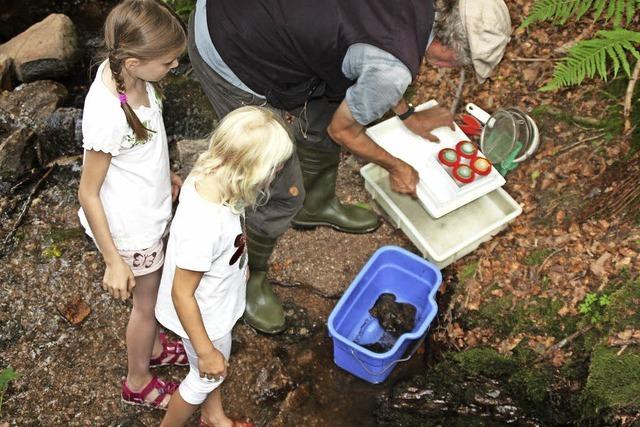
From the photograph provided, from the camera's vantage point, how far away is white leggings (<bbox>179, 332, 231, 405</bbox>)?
277 centimetres

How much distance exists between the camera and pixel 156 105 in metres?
2.72

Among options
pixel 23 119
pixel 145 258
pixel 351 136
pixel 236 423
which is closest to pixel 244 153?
pixel 145 258

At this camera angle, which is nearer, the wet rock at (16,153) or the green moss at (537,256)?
the green moss at (537,256)

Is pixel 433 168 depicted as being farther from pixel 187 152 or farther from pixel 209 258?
pixel 209 258

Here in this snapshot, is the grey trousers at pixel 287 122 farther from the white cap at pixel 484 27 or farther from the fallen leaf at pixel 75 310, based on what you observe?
the fallen leaf at pixel 75 310

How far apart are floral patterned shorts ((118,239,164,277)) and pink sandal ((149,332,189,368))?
35.8 inches

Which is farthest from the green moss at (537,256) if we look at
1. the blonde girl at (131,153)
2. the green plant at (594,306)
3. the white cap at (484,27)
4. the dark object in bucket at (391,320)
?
the blonde girl at (131,153)

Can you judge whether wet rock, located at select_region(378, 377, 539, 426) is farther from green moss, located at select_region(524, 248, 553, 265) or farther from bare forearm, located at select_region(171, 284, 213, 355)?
bare forearm, located at select_region(171, 284, 213, 355)

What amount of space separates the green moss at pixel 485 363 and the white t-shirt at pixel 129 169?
6.47 ft

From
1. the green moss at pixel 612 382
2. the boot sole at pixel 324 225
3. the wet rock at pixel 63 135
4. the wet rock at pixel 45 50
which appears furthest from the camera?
the wet rock at pixel 45 50

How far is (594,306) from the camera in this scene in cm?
359

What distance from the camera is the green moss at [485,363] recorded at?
364cm

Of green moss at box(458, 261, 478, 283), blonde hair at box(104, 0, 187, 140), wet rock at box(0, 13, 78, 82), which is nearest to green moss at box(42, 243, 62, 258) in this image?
blonde hair at box(104, 0, 187, 140)

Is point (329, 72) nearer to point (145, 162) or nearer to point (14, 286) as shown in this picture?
point (145, 162)
